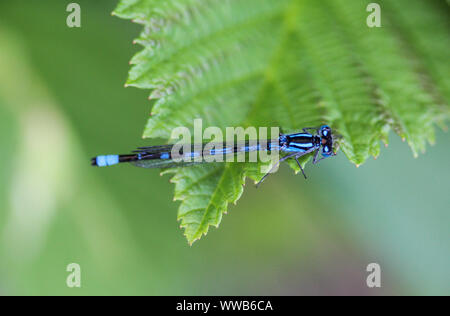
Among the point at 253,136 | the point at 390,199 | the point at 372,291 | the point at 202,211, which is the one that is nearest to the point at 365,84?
the point at 253,136

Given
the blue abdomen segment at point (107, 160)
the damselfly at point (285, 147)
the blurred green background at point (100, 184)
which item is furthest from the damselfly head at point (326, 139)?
the blue abdomen segment at point (107, 160)

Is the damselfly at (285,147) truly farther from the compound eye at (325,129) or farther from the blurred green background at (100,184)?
the blurred green background at (100,184)

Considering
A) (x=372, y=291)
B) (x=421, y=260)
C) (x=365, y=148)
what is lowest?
(x=372, y=291)

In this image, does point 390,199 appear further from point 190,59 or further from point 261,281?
point 190,59

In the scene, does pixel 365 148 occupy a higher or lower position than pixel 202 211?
higher

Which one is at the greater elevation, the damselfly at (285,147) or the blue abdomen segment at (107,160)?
the blue abdomen segment at (107,160)

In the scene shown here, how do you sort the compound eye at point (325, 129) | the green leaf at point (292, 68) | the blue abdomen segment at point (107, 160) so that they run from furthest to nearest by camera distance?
the blue abdomen segment at point (107, 160)
the compound eye at point (325, 129)
the green leaf at point (292, 68)

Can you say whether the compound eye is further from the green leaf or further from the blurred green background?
the blurred green background
